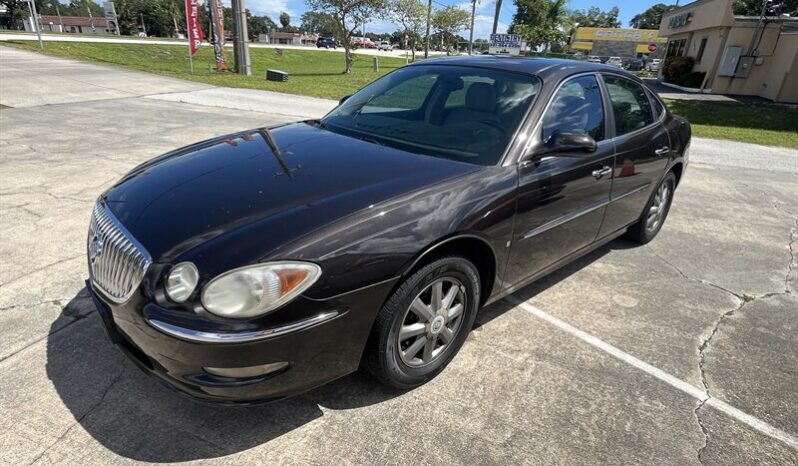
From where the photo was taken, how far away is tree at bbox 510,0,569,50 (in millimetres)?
55938

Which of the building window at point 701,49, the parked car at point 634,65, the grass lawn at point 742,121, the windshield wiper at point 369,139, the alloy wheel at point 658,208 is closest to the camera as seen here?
the windshield wiper at point 369,139

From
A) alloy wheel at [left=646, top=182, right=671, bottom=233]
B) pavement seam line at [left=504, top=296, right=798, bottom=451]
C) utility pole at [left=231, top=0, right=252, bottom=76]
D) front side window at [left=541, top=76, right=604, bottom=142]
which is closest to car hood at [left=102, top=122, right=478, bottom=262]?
front side window at [left=541, top=76, right=604, bottom=142]

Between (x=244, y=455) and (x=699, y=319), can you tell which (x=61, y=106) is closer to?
(x=244, y=455)

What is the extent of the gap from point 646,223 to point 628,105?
48.5 inches

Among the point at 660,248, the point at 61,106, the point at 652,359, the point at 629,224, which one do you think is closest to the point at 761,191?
the point at 660,248

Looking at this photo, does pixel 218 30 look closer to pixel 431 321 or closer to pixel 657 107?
pixel 657 107

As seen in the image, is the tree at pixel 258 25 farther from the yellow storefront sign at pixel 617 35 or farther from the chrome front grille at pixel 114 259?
the chrome front grille at pixel 114 259

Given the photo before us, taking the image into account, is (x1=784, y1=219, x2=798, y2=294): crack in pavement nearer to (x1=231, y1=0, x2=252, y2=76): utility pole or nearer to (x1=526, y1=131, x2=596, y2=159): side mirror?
(x1=526, y1=131, x2=596, y2=159): side mirror

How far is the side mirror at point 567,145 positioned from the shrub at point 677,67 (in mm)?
30060

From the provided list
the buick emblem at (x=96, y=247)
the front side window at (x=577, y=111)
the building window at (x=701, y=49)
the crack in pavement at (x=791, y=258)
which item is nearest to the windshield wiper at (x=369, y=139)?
the front side window at (x=577, y=111)

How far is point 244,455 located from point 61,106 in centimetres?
1153

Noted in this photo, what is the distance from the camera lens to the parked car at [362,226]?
6.15 feet

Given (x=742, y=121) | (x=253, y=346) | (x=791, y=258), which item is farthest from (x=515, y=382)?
(x=742, y=121)

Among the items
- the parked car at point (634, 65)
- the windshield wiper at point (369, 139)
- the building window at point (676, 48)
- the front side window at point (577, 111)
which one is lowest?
the parked car at point (634, 65)
